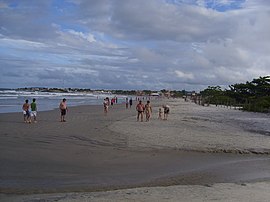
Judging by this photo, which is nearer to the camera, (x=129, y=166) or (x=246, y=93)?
(x=129, y=166)

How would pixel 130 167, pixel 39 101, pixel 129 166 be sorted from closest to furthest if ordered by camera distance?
pixel 130 167 < pixel 129 166 < pixel 39 101

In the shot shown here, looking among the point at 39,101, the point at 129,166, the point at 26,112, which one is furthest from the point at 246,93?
the point at 129,166

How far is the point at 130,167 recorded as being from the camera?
10672 millimetres

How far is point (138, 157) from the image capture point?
12.2m

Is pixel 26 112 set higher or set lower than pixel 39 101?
higher

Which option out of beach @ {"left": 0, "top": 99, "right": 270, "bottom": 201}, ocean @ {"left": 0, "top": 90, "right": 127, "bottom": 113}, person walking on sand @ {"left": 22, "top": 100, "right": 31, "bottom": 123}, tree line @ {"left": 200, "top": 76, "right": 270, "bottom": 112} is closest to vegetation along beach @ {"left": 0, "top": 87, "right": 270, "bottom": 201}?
beach @ {"left": 0, "top": 99, "right": 270, "bottom": 201}

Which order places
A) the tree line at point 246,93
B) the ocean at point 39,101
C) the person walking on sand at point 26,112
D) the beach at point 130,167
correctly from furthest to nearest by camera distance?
1. the tree line at point 246,93
2. the ocean at point 39,101
3. the person walking on sand at point 26,112
4. the beach at point 130,167

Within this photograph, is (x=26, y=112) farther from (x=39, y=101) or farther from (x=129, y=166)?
(x=39, y=101)

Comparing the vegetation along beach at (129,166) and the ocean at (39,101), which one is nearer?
the vegetation along beach at (129,166)

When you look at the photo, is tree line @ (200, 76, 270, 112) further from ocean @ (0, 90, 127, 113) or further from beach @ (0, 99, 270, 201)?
beach @ (0, 99, 270, 201)

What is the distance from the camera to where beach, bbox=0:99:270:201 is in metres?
7.52

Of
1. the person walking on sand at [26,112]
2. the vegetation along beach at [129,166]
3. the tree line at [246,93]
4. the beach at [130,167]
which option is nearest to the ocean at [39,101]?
the person walking on sand at [26,112]

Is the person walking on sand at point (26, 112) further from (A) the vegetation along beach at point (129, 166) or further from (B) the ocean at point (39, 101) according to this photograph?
(B) the ocean at point (39, 101)

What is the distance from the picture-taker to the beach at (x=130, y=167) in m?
7.52
